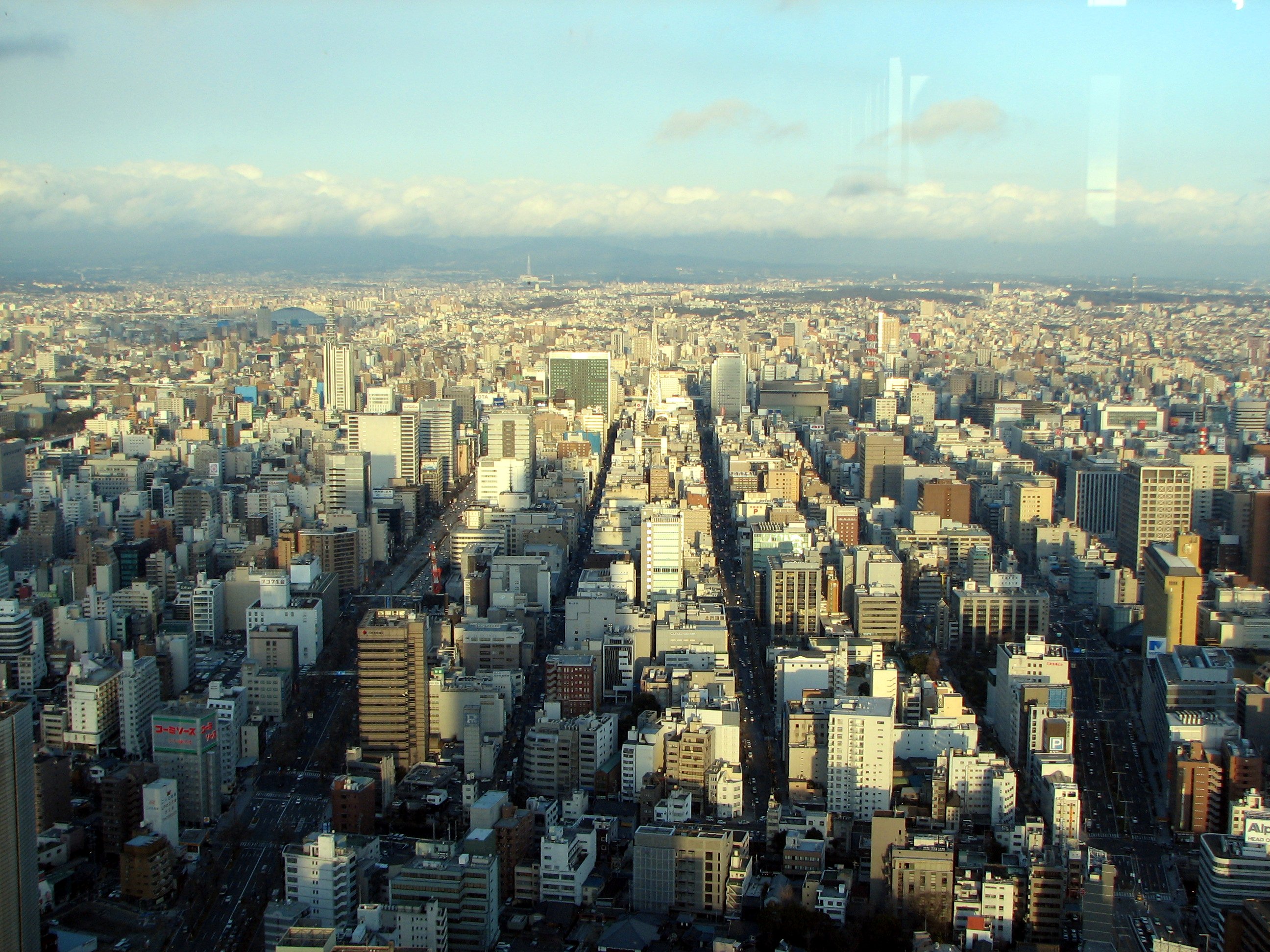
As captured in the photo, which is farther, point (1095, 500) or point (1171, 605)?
point (1095, 500)

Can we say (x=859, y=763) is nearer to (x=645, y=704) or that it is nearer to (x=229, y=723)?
(x=645, y=704)

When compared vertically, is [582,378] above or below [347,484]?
above

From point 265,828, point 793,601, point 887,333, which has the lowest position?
point 265,828

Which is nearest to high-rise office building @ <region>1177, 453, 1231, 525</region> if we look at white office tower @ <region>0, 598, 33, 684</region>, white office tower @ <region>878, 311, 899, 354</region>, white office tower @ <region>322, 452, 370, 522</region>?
white office tower @ <region>878, 311, 899, 354</region>

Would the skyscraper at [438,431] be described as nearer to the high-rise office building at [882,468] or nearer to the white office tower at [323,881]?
the high-rise office building at [882,468]

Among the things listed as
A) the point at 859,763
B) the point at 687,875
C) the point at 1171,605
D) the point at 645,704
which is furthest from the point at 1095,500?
the point at 687,875

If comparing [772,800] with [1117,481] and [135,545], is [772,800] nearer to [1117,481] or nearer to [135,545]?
[135,545]
